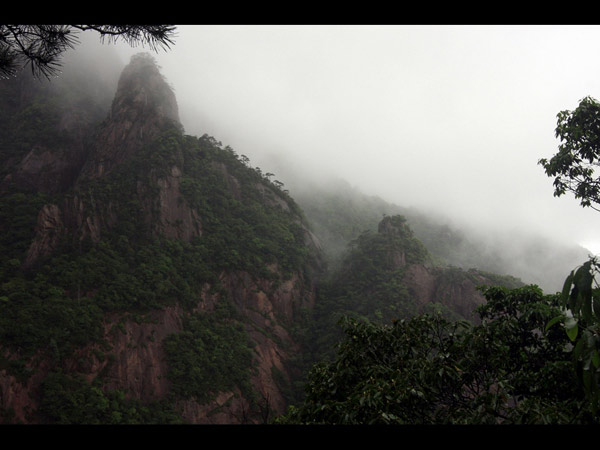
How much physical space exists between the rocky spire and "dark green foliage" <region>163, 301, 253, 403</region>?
26556mm

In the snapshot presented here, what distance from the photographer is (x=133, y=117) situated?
50.1m

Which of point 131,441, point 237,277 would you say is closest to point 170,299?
point 237,277

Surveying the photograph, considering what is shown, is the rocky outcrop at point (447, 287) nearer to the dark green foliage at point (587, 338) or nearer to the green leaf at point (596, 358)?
the dark green foliage at point (587, 338)

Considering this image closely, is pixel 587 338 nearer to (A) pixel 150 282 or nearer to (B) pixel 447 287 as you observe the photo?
(A) pixel 150 282

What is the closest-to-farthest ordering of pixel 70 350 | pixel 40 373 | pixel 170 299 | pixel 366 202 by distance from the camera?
pixel 40 373
pixel 70 350
pixel 170 299
pixel 366 202

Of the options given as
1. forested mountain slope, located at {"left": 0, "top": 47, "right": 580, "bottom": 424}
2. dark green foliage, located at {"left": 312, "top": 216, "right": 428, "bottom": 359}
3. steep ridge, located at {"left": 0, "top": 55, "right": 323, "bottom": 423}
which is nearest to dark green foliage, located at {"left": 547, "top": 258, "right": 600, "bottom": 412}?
forested mountain slope, located at {"left": 0, "top": 47, "right": 580, "bottom": 424}

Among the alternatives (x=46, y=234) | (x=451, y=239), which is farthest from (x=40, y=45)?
(x=451, y=239)

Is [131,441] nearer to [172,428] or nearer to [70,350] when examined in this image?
[172,428]

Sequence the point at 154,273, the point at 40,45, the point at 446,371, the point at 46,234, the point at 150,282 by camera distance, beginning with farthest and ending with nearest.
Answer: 1. the point at 154,273
2. the point at 46,234
3. the point at 150,282
4. the point at 446,371
5. the point at 40,45

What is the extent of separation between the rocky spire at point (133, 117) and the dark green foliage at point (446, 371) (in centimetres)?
4829

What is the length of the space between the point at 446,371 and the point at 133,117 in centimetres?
5519

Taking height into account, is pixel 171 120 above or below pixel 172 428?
above
